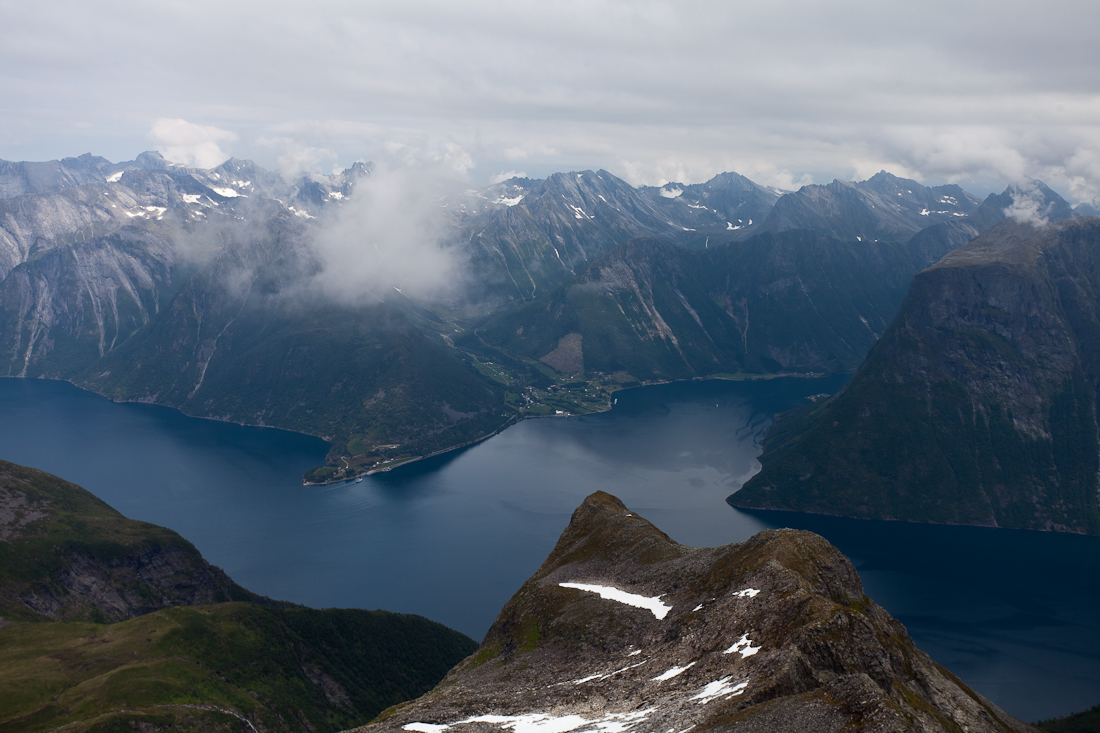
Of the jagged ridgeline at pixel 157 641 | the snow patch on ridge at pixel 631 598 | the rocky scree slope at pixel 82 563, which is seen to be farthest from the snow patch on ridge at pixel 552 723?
the rocky scree slope at pixel 82 563

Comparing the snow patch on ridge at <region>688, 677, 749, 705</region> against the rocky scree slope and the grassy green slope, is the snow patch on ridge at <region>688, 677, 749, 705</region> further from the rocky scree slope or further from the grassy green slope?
the rocky scree slope

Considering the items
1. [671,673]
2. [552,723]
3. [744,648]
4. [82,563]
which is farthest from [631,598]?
[82,563]

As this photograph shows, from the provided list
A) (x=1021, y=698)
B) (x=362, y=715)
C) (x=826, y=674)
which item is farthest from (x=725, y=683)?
(x=1021, y=698)

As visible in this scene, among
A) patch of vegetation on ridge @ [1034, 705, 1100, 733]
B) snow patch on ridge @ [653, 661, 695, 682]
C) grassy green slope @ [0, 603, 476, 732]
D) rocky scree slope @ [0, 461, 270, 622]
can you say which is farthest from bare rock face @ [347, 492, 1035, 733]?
rocky scree slope @ [0, 461, 270, 622]

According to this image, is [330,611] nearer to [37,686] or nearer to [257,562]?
[37,686]

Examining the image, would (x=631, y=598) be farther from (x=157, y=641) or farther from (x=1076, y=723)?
(x=1076, y=723)
